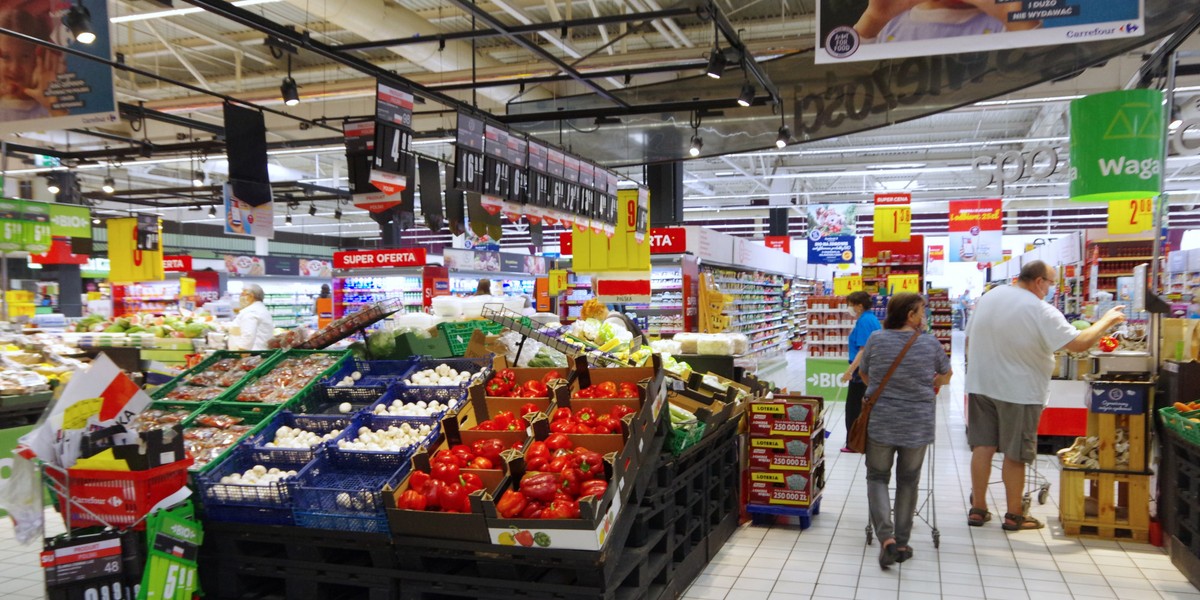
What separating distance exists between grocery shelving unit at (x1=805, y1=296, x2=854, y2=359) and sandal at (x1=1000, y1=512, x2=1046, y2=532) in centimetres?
678

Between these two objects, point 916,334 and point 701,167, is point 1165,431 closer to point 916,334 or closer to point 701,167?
point 916,334

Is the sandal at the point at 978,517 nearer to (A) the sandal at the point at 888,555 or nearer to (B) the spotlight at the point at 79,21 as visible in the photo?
(A) the sandal at the point at 888,555

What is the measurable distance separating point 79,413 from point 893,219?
13.4 metres

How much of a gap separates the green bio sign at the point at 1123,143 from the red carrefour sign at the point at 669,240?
7450 millimetres

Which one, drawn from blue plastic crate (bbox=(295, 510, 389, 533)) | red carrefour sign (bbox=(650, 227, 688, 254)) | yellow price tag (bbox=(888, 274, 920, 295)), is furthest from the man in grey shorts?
red carrefour sign (bbox=(650, 227, 688, 254))

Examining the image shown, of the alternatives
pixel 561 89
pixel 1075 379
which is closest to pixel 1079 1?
pixel 1075 379

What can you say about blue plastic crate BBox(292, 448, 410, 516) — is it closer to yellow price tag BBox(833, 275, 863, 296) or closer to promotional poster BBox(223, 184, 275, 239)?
promotional poster BBox(223, 184, 275, 239)

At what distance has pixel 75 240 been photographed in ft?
56.5

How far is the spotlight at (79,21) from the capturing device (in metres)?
5.37

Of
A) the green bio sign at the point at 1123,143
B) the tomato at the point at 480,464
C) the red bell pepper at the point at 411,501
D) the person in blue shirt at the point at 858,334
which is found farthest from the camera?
the person in blue shirt at the point at 858,334

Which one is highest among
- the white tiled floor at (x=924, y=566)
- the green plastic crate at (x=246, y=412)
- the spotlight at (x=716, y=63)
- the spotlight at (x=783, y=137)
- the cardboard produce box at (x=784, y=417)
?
the spotlight at (x=716, y=63)

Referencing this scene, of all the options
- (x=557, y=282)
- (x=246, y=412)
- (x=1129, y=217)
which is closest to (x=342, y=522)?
(x=246, y=412)

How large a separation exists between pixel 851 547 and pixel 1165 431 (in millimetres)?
2000

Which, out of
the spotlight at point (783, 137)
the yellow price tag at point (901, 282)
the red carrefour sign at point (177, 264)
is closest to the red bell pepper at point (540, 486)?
the spotlight at point (783, 137)
